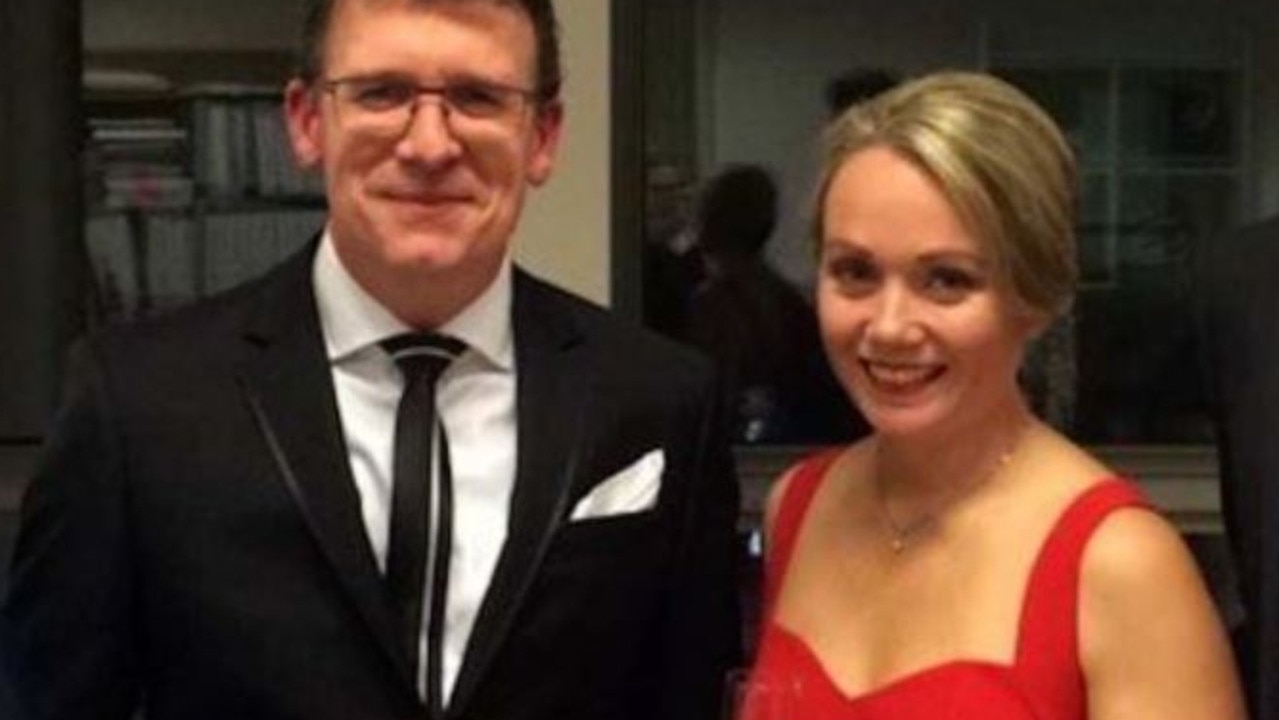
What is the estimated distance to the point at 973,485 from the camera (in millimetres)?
1966

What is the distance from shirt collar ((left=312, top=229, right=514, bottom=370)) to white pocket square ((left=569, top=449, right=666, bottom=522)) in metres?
0.12

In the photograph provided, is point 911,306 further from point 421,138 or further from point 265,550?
point 265,550

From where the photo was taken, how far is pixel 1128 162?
3.44 metres

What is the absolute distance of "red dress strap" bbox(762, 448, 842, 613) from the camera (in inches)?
83.0

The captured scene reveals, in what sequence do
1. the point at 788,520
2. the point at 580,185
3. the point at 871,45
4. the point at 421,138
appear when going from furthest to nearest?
the point at 871,45, the point at 580,185, the point at 788,520, the point at 421,138

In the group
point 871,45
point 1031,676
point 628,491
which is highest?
point 871,45

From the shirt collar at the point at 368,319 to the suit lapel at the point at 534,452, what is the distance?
0.04 m

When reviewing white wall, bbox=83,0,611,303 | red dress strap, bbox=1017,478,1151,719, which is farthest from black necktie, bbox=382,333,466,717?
white wall, bbox=83,0,611,303

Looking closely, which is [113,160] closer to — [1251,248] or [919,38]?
[919,38]

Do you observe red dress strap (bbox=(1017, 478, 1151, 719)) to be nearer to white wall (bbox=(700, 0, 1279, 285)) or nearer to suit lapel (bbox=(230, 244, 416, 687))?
suit lapel (bbox=(230, 244, 416, 687))

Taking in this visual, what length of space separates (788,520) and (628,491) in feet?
0.65

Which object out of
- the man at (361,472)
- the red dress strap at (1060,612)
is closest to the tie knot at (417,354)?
the man at (361,472)

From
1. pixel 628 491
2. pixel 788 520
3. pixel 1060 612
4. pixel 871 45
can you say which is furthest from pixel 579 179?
pixel 1060 612

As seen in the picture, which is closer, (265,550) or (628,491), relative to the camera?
(265,550)
